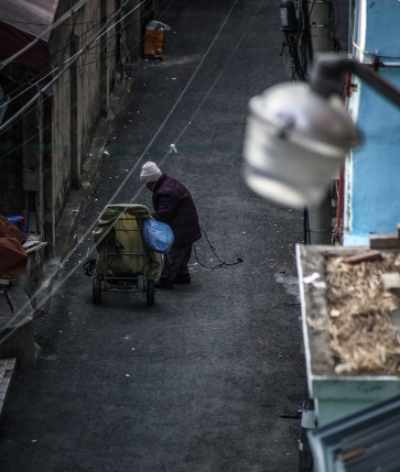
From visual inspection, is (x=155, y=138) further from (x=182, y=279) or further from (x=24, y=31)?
(x=24, y=31)

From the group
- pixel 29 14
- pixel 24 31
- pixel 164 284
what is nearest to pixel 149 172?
pixel 164 284

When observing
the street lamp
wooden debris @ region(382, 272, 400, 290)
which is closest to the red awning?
wooden debris @ region(382, 272, 400, 290)

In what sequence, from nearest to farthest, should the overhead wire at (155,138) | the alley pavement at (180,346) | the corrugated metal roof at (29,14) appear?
1. the alley pavement at (180,346)
2. the corrugated metal roof at (29,14)
3. the overhead wire at (155,138)

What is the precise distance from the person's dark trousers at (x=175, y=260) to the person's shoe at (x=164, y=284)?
0.03m

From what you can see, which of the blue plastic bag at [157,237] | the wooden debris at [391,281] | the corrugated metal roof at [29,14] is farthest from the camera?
the blue plastic bag at [157,237]

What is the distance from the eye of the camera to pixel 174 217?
1593cm

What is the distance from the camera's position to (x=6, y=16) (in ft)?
43.8

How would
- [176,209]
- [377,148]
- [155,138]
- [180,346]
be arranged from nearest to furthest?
[377,148] < [180,346] < [176,209] < [155,138]

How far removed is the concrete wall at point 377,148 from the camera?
11.6 m

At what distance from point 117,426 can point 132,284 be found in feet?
9.38

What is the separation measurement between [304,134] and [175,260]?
11.2 metres

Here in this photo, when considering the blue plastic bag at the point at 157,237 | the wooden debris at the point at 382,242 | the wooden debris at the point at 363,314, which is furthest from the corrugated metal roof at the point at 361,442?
the blue plastic bag at the point at 157,237

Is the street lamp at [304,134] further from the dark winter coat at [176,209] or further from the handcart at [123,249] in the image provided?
the dark winter coat at [176,209]

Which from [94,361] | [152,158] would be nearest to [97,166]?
[152,158]
